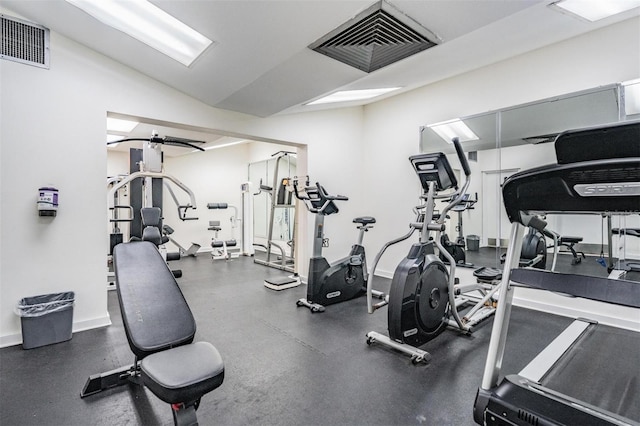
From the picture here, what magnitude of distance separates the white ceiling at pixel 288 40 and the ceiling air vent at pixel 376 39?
0.07 m

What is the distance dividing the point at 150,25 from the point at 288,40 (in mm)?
1212

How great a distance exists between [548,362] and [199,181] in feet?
24.7

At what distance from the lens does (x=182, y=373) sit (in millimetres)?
1283

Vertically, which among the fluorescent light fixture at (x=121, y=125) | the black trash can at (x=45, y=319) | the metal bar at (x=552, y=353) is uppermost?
the fluorescent light fixture at (x=121, y=125)

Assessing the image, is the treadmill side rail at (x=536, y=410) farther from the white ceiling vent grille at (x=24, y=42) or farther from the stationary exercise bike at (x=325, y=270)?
the white ceiling vent grille at (x=24, y=42)

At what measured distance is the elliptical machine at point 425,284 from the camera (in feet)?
8.05

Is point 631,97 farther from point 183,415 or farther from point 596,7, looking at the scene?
point 183,415

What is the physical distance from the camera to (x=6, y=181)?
2646 millimetres

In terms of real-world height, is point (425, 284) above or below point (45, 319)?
above

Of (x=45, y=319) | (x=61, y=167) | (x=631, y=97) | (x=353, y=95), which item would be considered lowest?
(x=45, y=319)

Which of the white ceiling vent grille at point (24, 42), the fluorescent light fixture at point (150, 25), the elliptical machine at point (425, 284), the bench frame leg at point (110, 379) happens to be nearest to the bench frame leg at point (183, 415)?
the bench frame leg at point (110, 379)

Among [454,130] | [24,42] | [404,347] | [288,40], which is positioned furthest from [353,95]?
[24,42]

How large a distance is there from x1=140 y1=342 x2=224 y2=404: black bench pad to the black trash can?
1.99 metres

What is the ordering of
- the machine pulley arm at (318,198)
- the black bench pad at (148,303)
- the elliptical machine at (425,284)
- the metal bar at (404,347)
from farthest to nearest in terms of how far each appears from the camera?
the machine pulley arm at (318,198)
the elliptical machine at (425,284)
the metal bar at (404,347)
the black bench pad at (148,303)
